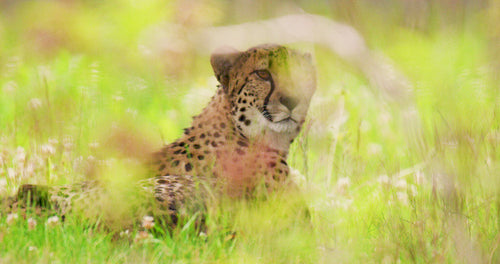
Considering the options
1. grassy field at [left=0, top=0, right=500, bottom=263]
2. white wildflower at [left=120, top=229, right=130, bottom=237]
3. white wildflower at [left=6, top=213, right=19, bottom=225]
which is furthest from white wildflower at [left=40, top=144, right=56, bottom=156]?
white wildflower at [left=120, top=229, right=130, bottom=237]

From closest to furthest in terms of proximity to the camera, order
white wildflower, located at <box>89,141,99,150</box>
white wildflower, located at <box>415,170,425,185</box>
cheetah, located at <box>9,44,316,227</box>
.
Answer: white wildflower, located at <box>415,170,425,185</box> < cheetah, located at <box>9,44,316,227</box> < white wildflower, located at <box>89,141,99,150</box>

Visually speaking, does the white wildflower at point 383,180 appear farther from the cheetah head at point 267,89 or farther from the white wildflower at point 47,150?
the white wildflower at point 47,150

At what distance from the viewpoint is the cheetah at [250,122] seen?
4098mm

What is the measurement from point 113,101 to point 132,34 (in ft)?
7.81

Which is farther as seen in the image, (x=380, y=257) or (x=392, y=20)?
(x=380, y=257)

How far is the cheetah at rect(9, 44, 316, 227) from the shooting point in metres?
4.10

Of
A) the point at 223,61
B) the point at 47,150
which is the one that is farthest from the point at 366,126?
the point at 47,150

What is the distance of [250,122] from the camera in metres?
4.25

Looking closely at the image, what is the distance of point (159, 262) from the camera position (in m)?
3.41

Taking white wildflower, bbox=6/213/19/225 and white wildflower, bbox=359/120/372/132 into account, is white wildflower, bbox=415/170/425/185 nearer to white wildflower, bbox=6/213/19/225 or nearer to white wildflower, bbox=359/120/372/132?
white wildflower, bbox=359/120/372/132

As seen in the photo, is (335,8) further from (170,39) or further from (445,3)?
(170,39)

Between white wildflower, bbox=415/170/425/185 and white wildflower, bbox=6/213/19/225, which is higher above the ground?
white wildflower, bbox=415/170/425/185

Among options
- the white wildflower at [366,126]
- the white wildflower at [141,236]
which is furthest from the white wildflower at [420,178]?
the white wildflower at [366,126]

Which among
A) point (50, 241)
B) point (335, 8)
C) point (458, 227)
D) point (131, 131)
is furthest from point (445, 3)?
point (50, 241)
